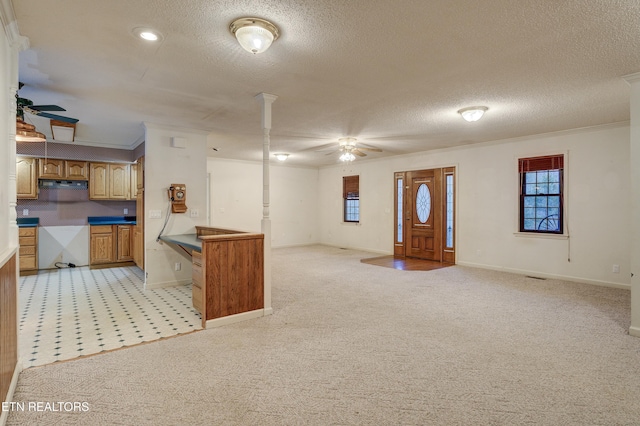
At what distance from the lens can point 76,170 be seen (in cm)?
668

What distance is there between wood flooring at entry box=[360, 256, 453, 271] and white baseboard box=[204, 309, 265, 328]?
3.61 metres

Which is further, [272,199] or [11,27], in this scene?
[272,199]

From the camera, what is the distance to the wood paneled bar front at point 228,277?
3.57 meters

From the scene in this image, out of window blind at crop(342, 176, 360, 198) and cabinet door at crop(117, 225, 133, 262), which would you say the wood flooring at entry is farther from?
cabinet door at crop(117, 225, 133, 262)

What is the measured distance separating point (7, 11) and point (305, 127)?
12.1ft

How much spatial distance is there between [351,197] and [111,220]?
595 cm

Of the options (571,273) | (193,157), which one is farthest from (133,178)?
(571,273)

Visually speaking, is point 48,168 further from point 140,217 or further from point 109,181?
point 140,217

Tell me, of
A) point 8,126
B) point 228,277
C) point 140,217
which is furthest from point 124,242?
point 8,126

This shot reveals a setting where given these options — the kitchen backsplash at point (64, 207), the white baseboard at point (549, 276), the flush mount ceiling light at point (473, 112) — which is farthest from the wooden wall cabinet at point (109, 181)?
the white baseboard at point (549, 276)

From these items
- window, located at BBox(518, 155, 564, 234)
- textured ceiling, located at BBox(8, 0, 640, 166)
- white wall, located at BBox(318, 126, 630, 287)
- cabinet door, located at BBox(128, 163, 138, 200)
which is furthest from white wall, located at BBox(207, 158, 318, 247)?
window, located at BBox(518, 155, 564, 234)

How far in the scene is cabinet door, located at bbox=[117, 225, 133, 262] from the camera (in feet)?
22.7

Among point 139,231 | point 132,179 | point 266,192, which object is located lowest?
point 139,231

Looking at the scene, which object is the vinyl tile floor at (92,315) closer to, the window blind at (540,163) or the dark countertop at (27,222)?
the dark countertop at (27,222)
